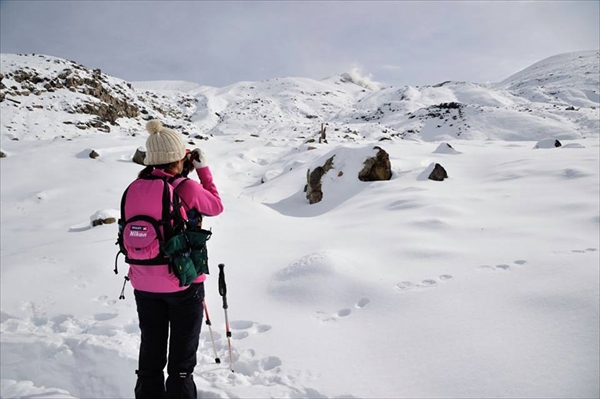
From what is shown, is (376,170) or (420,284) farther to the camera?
(376,170)

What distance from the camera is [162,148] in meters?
2.21

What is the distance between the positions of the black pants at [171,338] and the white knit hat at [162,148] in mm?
971

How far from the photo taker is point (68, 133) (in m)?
29.4

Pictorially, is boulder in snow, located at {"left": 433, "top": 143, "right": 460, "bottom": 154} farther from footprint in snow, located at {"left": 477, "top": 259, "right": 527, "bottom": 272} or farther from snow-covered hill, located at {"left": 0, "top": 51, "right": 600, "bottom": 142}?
snow-covered hill, located at {"left": 0, "top": 51, "right": 600, "bottom": 142}

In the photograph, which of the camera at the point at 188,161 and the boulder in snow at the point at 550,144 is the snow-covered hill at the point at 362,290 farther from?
the boulder in snow at the point at 550,144

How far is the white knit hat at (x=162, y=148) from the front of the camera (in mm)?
2215

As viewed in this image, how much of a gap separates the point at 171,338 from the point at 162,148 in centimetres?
144

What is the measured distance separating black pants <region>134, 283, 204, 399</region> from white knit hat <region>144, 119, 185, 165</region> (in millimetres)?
971

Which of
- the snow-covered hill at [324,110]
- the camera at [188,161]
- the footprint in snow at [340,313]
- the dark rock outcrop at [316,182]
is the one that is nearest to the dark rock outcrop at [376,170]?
the dark rock outcrop at [316,182]

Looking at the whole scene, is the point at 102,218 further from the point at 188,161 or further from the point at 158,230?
the point at 158,230

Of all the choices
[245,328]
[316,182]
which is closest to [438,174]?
[316,182]

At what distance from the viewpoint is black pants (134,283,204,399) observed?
2.32m

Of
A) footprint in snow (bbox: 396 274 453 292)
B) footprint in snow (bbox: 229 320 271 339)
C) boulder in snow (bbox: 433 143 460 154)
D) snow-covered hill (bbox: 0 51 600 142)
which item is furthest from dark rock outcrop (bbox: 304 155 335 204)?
snow-covered hill (bbox: 0 51 600 142)

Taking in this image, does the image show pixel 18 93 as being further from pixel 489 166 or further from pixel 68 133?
pixel 489 166
